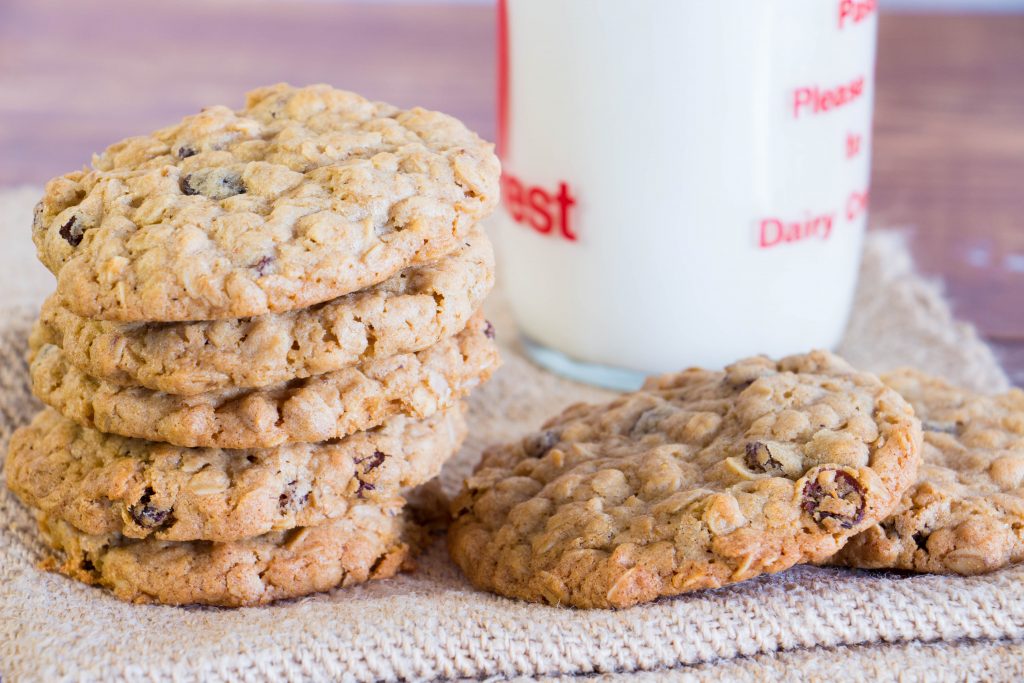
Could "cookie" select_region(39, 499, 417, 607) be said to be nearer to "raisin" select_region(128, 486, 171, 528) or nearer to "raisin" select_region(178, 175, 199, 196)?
"raisin" select_region(128, 486, 171, 528)

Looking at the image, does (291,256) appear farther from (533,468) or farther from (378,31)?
(378,31)

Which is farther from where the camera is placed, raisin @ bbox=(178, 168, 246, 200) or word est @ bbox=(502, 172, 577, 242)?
word est @ bbox=(502, 172, 577, 242)

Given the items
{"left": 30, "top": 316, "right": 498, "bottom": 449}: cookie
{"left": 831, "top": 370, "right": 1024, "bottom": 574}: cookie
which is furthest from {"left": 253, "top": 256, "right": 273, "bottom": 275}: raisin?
{"left": 831, "top": 370, "right": 1024, "bottom": 574}: cookie

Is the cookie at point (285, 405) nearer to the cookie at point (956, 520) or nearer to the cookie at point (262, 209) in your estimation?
the cookie at point (262, 209)

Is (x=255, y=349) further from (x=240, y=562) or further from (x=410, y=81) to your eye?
(x=410, y=81)

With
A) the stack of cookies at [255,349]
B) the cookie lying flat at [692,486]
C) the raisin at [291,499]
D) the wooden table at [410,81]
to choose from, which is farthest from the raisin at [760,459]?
the wooden table at [410,81]

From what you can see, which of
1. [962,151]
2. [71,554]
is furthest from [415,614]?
[962,151]

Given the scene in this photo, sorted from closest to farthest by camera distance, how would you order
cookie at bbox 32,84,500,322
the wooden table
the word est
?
cookie at bbox 32,84,500,322 → the word est → the wooden table

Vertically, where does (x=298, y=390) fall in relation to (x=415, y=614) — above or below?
above
